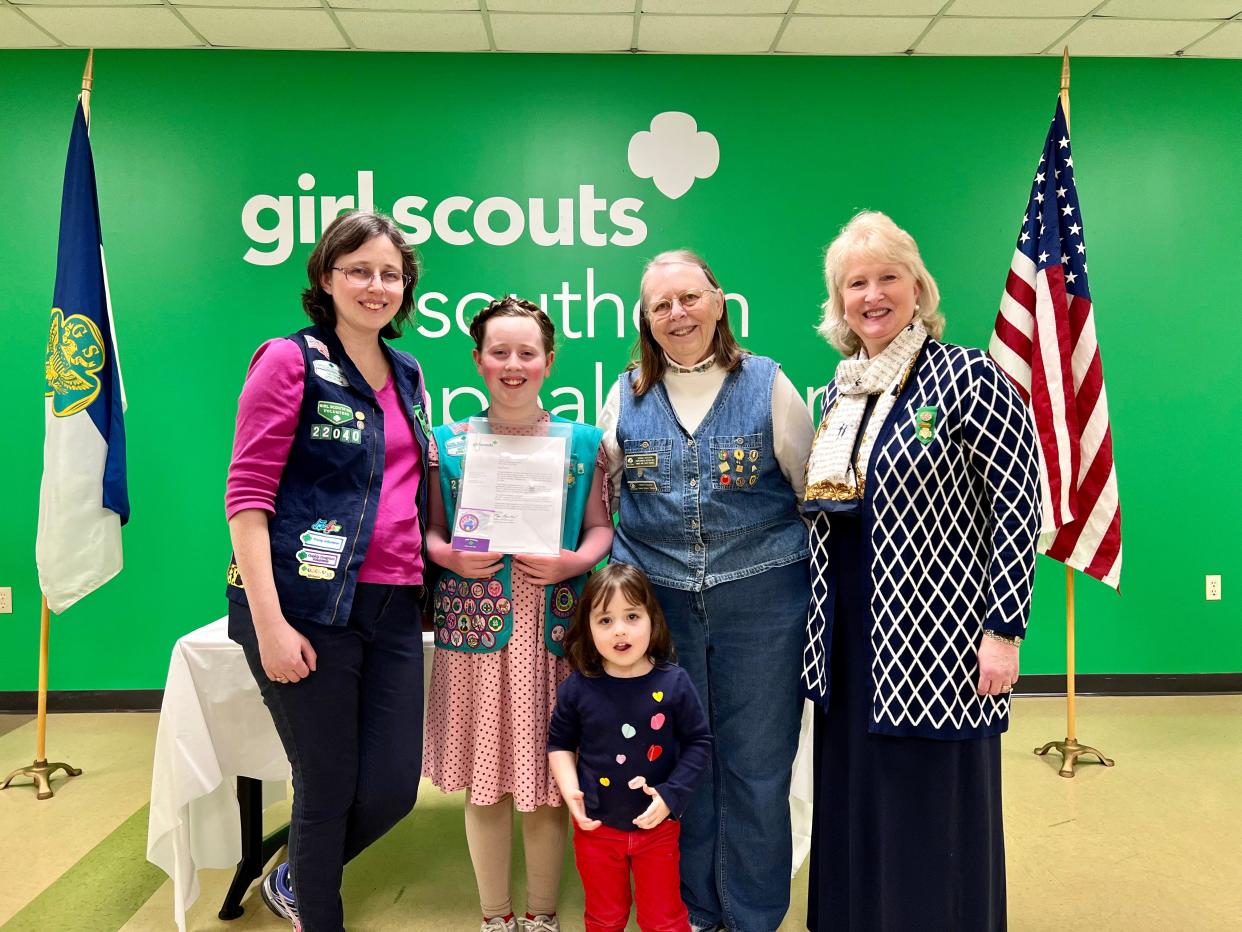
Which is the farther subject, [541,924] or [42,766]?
[42,766]

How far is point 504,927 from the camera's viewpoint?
6.60 feet

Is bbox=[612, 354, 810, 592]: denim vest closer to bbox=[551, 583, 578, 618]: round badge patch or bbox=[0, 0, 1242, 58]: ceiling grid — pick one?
bbox=[551, 583, 578, 618]: round badge patch

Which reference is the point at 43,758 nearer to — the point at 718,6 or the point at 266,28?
the point at 266,28

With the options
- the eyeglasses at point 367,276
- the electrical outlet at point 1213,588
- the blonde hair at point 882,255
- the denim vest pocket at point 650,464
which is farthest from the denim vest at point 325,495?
the electrical outlet at point 1213,588

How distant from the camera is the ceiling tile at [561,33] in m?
3.57

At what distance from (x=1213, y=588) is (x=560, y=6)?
4.38 metres

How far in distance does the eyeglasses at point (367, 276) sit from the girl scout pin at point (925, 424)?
1169 mm

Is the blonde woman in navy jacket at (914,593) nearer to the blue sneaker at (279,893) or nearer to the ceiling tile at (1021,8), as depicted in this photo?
the blue sneaker at (279,893)

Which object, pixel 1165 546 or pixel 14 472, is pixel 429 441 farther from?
pixel 1165 546

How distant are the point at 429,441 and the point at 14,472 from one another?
3.24m

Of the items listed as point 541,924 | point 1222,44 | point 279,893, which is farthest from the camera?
point 1222,44

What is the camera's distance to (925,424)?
1577 mm

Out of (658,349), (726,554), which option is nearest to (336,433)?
(658,349)

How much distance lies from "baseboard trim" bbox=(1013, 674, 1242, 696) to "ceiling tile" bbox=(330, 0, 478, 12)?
4.27 m
